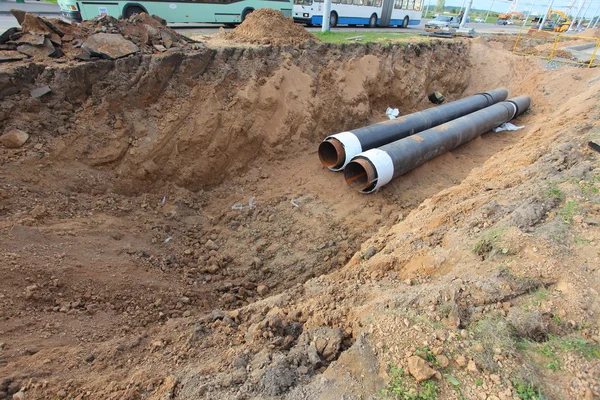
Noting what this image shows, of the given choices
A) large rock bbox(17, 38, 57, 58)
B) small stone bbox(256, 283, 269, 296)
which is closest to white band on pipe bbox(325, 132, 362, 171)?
small stone bbox(256, 283, 269, 296)

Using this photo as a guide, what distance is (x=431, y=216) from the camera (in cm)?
536

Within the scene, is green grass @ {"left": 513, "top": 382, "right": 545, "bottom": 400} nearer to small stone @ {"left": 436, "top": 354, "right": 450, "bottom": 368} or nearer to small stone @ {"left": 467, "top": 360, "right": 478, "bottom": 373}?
small stone @ {"left": 467, "top": 360, "right": 478, "bottom": 373}

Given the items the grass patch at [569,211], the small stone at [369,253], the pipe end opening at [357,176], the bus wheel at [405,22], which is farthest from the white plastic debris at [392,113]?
the bus wheel at [405,22]

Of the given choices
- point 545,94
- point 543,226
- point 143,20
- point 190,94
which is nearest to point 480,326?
point 543,226

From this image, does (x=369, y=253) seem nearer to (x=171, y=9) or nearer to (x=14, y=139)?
(x=14, y=139)

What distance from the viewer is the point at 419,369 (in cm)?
254

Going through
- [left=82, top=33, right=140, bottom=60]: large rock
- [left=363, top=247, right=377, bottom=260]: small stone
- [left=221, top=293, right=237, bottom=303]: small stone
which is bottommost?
[left=221, top=293, right=237, bottom=303]: small stone

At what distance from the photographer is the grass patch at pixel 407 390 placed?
246 centimetres

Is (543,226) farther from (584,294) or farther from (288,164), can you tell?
(288,164)

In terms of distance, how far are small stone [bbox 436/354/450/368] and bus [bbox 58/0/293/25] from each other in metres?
13.4

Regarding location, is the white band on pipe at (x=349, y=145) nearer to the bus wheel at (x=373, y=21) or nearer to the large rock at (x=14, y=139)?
the large rock at (x=14, y=139)

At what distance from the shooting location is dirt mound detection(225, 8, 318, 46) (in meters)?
8.99

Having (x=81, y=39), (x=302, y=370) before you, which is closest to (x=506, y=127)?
(x=302, y=370)

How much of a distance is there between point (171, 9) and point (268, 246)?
36.0ft
